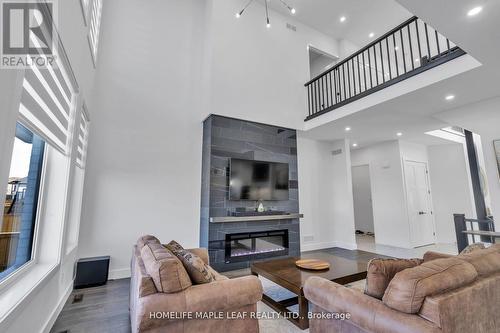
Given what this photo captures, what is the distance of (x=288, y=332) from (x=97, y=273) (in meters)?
2.95

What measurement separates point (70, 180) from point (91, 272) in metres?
1.63

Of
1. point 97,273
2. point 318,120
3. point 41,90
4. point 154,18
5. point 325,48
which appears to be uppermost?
point 325,48

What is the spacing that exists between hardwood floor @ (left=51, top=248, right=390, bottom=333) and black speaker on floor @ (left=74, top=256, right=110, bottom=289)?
0.34 feet

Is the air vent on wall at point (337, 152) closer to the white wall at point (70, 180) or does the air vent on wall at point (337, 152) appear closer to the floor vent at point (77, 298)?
the white wall at point (70, 180)

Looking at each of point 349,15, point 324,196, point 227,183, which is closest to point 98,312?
point 227,183

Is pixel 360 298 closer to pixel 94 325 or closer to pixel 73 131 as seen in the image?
pixel 94 325

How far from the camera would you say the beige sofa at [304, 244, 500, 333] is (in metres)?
1.35

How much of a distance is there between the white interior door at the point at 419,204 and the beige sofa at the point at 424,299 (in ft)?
16.9

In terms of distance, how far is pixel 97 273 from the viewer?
356cm

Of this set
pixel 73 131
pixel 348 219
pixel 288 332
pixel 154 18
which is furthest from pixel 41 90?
pixel 348 219

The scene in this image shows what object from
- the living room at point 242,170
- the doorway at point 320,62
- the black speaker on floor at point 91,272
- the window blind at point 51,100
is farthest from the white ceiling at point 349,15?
the black speaker on floor at point 91,272

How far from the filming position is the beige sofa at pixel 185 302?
5.19ft

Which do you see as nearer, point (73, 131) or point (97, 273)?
point (73, 131)

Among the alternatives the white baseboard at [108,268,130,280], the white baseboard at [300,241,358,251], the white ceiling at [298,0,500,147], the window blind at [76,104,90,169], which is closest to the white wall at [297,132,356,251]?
the white baseboard at [300,241,358,251]
